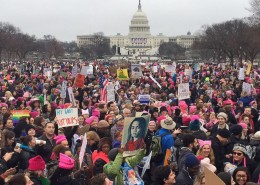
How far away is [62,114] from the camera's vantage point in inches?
385

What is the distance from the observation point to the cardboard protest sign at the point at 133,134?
640 cm

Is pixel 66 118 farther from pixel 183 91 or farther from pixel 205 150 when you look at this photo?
pixel 183 91

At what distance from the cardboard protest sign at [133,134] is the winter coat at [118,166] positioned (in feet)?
0.24

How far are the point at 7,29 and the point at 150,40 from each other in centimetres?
8270

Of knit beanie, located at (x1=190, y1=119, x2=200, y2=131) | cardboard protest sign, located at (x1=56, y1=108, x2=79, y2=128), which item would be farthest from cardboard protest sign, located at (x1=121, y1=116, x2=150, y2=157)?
cardboard protest sign, located at (x1=56, y1=108, x2=79, y2=128)

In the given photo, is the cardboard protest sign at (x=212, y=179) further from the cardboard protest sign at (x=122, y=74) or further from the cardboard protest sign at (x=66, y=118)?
the cardboard protest sign at (x=122, y=74)

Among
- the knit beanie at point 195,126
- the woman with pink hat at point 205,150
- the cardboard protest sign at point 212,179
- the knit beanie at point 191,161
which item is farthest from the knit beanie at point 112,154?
the knit beanie at point 195,126

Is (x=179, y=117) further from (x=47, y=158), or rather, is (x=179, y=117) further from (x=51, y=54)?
(x=51, y=54)

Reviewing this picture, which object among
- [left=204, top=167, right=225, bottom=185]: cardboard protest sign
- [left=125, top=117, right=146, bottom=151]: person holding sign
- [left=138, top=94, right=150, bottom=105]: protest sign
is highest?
[left=125, top=117, right=146, bottom=151]: person holding sign

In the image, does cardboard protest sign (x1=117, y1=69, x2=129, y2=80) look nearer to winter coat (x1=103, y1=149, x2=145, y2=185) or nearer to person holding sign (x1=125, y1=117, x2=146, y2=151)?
person holding sign (x1=125, y1=117, x2=146, y2=151)

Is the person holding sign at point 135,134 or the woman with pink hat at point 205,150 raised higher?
the person holding sign at point 135,134

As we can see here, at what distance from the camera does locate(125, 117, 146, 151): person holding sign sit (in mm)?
6446

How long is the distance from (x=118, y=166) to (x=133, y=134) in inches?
20.2

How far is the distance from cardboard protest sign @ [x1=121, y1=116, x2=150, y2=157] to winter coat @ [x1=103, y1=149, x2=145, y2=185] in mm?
74
